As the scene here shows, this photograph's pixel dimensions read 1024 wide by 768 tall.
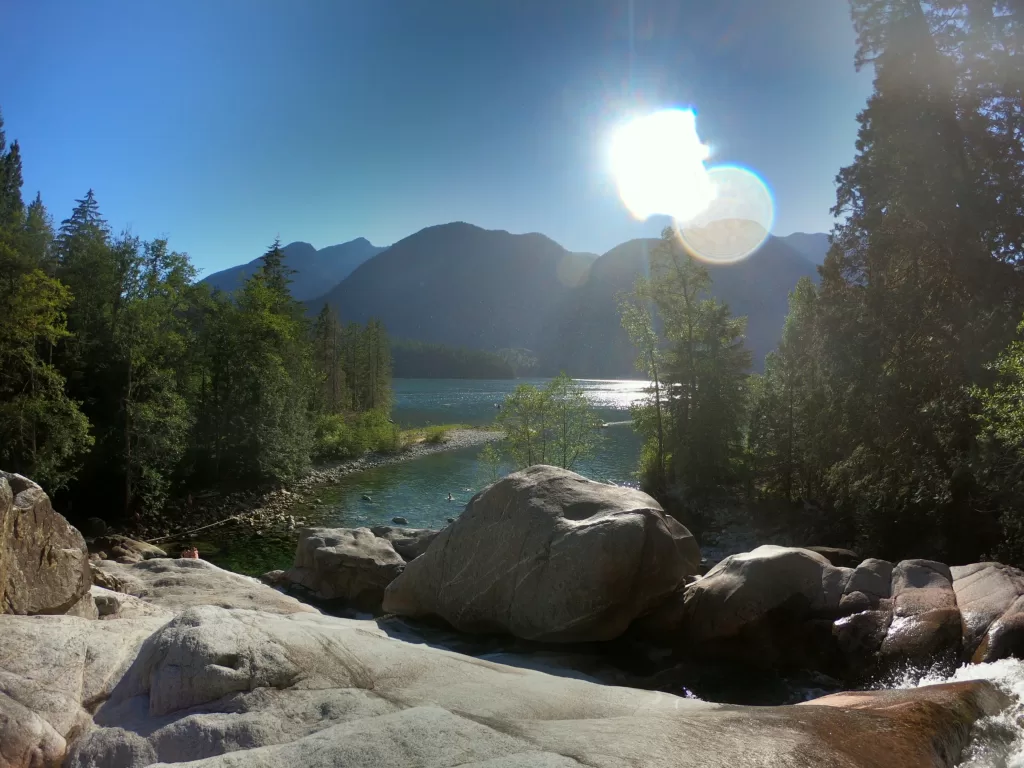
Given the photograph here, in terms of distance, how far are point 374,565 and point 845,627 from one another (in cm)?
1325

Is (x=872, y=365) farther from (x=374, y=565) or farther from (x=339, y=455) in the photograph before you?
(x=339, y=455)

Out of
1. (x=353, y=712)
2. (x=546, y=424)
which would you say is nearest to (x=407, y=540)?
(x=353, y=712)

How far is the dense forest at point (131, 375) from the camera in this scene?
2648cm

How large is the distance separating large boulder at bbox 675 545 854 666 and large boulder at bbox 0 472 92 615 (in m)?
12.3

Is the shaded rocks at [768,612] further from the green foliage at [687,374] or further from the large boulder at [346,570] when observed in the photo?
the green foliage at [687,374]

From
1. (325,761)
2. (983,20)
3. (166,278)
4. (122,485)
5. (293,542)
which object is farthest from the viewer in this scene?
(166,278)

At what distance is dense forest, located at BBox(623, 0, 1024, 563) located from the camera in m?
18.2

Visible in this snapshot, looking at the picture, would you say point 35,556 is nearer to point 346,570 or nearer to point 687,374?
point 346,570

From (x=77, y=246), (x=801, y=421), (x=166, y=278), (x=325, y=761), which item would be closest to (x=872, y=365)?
(x=801, y=421)

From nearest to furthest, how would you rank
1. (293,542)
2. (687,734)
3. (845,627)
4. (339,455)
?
(687,734), (845,627), (293,542), (339,455)

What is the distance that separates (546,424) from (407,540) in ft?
56.8

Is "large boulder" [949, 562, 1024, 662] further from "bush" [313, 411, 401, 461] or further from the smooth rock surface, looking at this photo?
"bush" [313, 411, 401, 461]

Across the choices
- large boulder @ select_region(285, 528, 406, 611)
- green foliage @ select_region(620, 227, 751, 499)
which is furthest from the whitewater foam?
green foliage @ select_region(620, 227, 751, 499)

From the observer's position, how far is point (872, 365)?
73.2 ft
